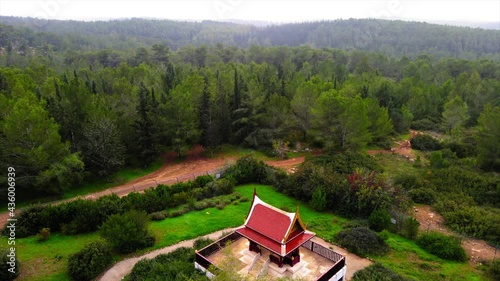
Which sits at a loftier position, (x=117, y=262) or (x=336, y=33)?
(x=336, y=33)

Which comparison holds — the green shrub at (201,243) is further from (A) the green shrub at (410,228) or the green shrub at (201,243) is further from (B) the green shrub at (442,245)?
(B) the green shrub at (442,245)

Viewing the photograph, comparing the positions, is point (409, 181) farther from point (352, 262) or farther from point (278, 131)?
point (278, 131)

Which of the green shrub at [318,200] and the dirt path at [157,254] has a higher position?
the green shrub at [318,200]

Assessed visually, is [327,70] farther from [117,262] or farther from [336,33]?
[336,33]

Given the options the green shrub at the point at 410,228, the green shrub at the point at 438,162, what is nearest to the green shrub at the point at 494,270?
the green shrub at the point at 410,228

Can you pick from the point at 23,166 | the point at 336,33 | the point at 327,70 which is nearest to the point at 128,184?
the point at 23,166
